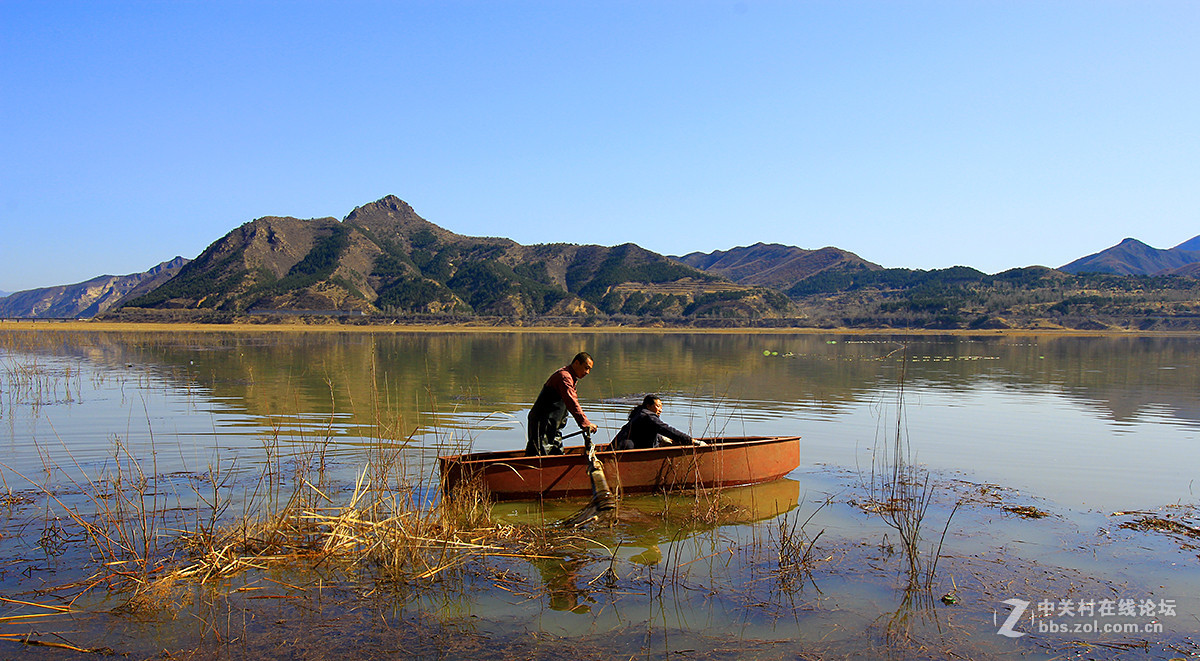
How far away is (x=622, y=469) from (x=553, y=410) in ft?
4.21

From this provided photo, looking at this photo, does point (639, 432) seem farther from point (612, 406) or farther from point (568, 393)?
point (612, 406)

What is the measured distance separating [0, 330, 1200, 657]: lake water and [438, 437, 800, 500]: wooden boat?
528 millimetres

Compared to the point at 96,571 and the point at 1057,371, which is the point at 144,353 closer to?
the point at 96,571

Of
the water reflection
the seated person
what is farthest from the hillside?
the seated person

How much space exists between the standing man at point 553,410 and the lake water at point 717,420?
95cm

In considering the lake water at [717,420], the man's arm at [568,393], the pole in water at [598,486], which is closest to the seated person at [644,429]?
the man's arm at [568,393]

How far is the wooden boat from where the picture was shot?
32.5 feet

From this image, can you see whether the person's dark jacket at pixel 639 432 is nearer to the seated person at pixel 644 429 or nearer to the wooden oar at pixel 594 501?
the seated person at pixel 644 429

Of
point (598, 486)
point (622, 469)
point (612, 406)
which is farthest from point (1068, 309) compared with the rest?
point (598, 486)

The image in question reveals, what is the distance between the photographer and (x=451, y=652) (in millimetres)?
5660

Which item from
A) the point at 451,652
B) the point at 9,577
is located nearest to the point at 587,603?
the point at 451,652

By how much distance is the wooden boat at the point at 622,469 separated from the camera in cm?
991

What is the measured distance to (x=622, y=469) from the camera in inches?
419

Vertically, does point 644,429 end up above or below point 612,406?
above
